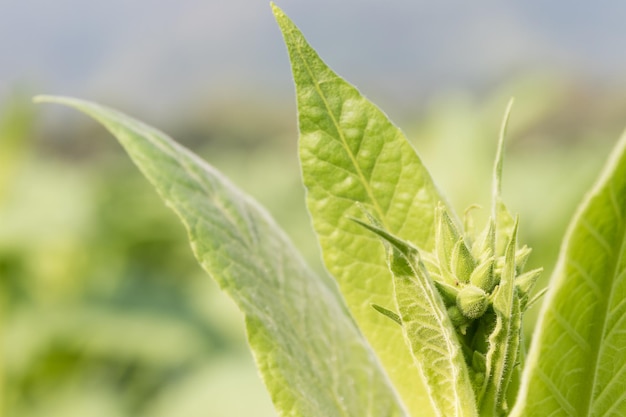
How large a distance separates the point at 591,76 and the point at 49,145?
6315mm

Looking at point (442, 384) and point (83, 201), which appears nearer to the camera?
point (442, 384)

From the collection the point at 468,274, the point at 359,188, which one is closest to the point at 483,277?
the point at 468,274

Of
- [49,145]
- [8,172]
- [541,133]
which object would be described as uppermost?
[49,145]

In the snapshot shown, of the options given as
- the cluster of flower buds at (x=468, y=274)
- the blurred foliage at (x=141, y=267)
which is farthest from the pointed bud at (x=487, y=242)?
the blurred foliage at (x=141, y=267)

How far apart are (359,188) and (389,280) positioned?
0.10 meters

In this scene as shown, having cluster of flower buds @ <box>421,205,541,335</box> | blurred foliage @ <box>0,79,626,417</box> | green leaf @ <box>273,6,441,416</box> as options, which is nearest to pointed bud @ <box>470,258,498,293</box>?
cluster of flower buds @ <box>421,205,541,335</box>

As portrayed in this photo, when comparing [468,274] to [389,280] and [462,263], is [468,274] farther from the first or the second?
[389,280]

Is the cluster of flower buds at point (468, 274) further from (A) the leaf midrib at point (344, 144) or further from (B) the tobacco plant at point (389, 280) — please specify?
(A) the leaf midrib at point (344, 144)

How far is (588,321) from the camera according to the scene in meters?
0.64

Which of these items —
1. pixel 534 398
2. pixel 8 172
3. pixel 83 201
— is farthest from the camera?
pixel 83 201

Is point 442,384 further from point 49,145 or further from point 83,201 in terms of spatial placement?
point 49,145

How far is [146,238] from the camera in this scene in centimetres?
458

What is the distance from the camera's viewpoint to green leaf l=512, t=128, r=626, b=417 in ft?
1.83

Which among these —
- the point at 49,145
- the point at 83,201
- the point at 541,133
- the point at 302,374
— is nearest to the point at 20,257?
the point at 83,201
